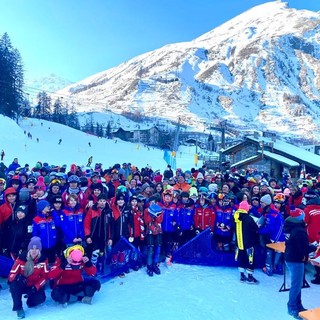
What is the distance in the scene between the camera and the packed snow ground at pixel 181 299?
5145 mm

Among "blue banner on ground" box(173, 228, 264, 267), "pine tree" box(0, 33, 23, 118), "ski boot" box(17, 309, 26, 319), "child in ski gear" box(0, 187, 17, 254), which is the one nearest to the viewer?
"ski boot" box(17, 309, 26, 319)

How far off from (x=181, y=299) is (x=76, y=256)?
1.98 m

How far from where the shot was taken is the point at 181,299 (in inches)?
225

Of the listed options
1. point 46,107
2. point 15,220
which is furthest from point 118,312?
point 46,107

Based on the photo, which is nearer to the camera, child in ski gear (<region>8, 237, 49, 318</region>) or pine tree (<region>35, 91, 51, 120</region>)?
child in ski gear (<region>8, 237, 49, 318</region>)

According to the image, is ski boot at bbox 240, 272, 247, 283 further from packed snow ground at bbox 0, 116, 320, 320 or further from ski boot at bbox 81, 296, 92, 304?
ski boot at bbox 81, 296, 92, 304

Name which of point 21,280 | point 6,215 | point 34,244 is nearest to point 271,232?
point 34,244

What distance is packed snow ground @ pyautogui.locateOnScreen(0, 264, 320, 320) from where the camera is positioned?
203 inches

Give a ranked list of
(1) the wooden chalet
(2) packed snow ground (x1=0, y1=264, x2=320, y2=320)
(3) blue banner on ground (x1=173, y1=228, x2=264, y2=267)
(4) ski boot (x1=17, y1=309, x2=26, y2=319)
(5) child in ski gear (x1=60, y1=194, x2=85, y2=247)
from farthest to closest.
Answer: (1) the wooden chalet, (3) blue banner on ground (x1=173, y1=228, x2=264, y2=267), (5) child in ski gear (x1=60, y1=194, x2=85, y2=247), (2) packed snow ground (x1=0, y1=264, x2=320, y2=320), (4) ski boot (x1=17, y1=309, x2=26, y2=319)

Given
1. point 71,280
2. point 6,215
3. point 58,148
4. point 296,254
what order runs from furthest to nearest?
point 58,148
point 6,215
point 71,280
point 296,254

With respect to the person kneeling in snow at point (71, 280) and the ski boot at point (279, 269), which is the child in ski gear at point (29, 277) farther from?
the ski boot at point (279, 269)

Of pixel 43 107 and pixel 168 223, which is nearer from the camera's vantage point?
pixel 168 223

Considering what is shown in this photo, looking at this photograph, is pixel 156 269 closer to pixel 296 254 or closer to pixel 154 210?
pixel 154 210

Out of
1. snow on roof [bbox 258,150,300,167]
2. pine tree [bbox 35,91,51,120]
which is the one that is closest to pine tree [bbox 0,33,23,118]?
pine tree [bbox 35,91,51,120]
